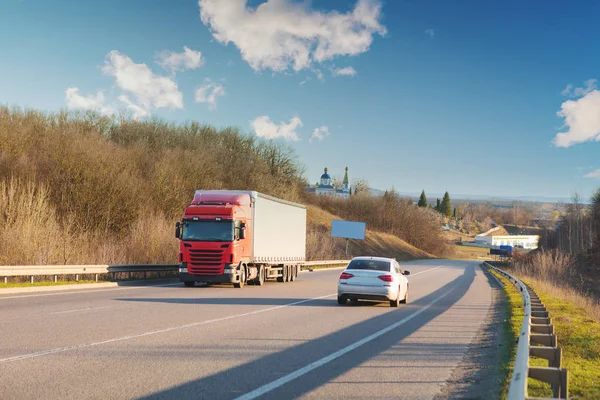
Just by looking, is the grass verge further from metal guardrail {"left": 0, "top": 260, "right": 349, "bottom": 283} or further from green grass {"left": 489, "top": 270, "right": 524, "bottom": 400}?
metal guardrail {"left": 0, "top": 260, "right": 349, "bottom": 283}

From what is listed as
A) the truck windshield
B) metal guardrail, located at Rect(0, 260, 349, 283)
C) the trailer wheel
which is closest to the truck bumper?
the truck windshield

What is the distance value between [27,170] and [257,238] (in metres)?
24.6

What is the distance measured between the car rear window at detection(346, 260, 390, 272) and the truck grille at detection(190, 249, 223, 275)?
7.23 m

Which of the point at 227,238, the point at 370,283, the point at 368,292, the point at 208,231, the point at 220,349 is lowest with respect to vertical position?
the point at 220,349

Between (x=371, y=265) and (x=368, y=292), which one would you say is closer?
(x=368, y=292)

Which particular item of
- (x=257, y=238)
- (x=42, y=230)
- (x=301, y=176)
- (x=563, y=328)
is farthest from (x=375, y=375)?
(x=301, y=176)

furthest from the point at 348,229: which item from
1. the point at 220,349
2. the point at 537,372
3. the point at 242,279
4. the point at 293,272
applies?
the point at 537,372

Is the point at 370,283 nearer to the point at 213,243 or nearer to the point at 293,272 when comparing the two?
the point at 213,243

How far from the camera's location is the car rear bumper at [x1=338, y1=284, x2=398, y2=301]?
17.8m

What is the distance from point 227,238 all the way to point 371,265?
Answer: 7768 millimetres

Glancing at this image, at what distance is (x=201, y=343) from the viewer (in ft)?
33.2

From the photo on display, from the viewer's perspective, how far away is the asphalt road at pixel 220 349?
6965 mm

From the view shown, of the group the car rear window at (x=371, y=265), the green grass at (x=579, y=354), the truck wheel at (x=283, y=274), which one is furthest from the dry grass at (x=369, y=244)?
the green grass at (x=579, y=354)

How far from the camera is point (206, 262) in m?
24.2
